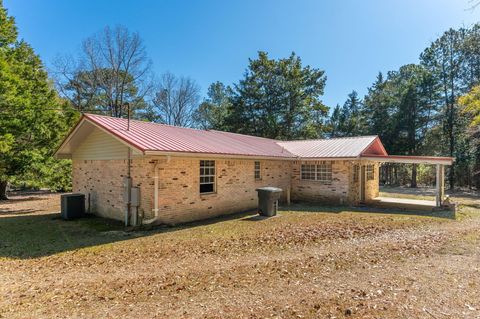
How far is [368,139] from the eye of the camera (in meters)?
16.7

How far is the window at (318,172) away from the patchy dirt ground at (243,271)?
5628 millimetres

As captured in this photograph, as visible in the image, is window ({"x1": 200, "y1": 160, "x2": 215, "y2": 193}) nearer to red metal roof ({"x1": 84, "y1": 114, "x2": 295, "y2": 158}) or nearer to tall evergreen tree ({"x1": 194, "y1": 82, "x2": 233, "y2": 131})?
red metal roof ({"x1": 84, "y1": 114, "x2": 295, "y2": 158})

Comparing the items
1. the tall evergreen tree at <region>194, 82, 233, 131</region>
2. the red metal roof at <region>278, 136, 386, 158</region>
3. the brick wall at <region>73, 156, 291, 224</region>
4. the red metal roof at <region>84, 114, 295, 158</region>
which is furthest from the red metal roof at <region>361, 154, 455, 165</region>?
the tall evergreen tree at <region>194, 82, 233, 131</region>

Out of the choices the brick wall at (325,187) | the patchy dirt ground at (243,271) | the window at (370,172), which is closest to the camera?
the patchy dirt ground at (243,271)

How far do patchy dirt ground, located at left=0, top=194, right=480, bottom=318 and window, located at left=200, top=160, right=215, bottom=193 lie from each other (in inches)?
75.7

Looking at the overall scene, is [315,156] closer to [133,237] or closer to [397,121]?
[133,237]

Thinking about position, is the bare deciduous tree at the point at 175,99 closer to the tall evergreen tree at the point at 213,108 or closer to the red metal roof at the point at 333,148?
the tall evergreen tree at the point at 213,108

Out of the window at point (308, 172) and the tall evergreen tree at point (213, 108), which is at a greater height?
the tall evergreen tree at point (213, 108)

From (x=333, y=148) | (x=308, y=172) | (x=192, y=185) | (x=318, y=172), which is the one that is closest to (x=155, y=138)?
(x=192, y=185)

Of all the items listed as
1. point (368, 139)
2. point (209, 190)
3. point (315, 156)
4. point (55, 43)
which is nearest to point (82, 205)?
point (209, 190)

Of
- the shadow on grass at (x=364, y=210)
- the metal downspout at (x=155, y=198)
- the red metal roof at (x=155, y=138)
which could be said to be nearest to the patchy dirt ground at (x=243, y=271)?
the metal downspout at (x=155, y=198)

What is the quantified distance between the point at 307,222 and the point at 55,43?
28777mm

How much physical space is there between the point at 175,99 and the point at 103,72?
10.5m

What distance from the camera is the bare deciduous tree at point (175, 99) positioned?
3775 cm
